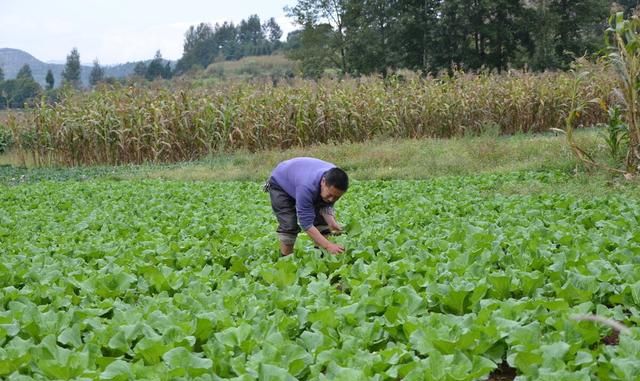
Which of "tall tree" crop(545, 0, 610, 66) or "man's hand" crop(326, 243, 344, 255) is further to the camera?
"tall tree" crop(545, 0, 610, 66)

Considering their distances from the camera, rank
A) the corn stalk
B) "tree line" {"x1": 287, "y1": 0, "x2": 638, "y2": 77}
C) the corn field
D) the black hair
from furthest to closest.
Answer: "tree line" {"x1": 287, "y1": 0, "x2": 638, "y2": 77}, the corn field, the corn stalk, the black hair

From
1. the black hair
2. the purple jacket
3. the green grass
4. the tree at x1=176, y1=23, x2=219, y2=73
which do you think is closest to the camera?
the black hair

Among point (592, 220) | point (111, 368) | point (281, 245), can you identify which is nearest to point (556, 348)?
point (111, 368)

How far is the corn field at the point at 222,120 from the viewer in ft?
62.6

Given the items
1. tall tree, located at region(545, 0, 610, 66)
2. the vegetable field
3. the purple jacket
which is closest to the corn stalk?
the vegetable field

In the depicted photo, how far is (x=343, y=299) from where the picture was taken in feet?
14.1

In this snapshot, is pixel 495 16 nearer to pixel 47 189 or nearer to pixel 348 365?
pixel 47 189

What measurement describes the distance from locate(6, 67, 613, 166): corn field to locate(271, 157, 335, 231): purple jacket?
12696mm

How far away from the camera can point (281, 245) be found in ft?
21.2

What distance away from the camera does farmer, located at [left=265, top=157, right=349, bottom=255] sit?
224 inches

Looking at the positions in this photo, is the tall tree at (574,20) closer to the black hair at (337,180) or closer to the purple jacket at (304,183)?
the purple jacket at (304,183)

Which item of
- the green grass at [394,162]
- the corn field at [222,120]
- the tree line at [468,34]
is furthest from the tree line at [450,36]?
the green grass at [394,162]

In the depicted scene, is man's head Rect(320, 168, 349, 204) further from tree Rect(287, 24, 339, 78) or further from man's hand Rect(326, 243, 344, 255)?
tree Rect(287, 24, 339, 78)

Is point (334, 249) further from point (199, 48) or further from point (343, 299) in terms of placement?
point (199, 48)
